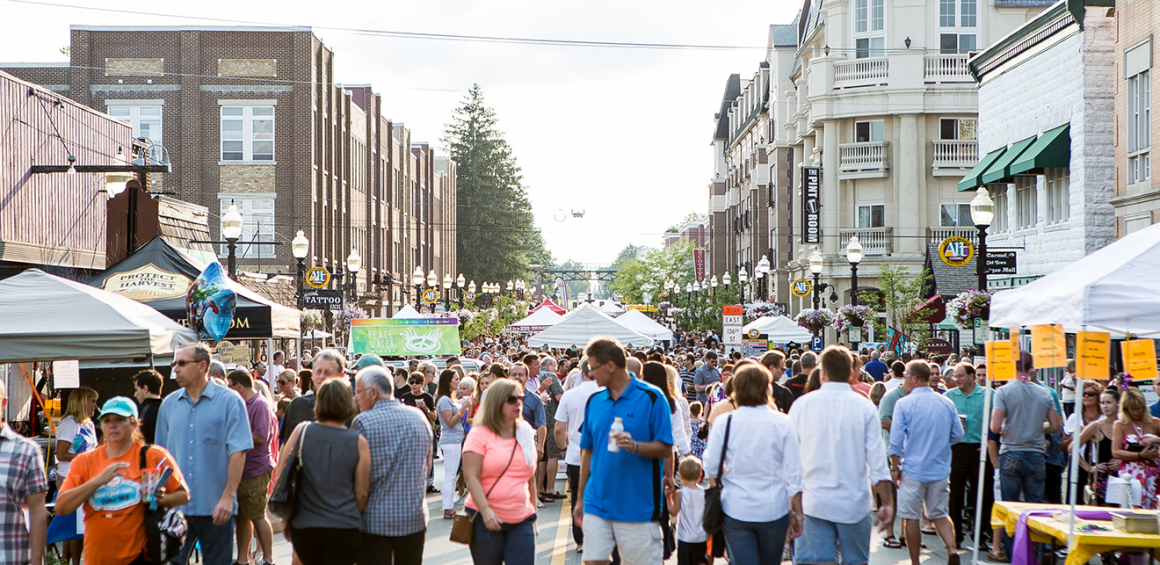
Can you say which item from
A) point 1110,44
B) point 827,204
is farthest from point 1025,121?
point 827,204

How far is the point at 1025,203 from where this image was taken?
27969 millimetres

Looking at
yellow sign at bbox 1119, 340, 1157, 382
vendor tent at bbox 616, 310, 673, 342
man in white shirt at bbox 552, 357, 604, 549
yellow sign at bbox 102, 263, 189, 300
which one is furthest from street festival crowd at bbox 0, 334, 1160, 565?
vendor tent at bbox 616, 310, 673, 342

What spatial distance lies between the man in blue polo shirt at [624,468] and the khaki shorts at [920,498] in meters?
3.49

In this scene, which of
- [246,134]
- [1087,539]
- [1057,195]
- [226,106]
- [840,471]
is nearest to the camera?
[840,471]

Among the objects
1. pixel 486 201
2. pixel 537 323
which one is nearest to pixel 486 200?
pixel 486 201

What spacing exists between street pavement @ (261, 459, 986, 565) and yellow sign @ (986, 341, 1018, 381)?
82.4 inches

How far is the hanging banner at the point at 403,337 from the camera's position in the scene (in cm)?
2317

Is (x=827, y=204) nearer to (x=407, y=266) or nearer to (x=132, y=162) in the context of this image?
(x=132, y=162)

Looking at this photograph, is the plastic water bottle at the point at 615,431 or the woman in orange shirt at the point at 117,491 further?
the plastic water bottle at the point at 615,431

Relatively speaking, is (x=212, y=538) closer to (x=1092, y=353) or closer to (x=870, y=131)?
(x=1092, y=353)

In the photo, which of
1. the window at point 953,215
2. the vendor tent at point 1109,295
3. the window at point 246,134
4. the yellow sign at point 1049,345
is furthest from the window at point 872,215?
the yellow sign at point 1049,345

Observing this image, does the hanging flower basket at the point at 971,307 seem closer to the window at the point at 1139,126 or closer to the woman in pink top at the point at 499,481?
the window at the point at 1139,126

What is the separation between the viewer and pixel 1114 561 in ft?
30.3

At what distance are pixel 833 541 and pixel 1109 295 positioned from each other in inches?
119
